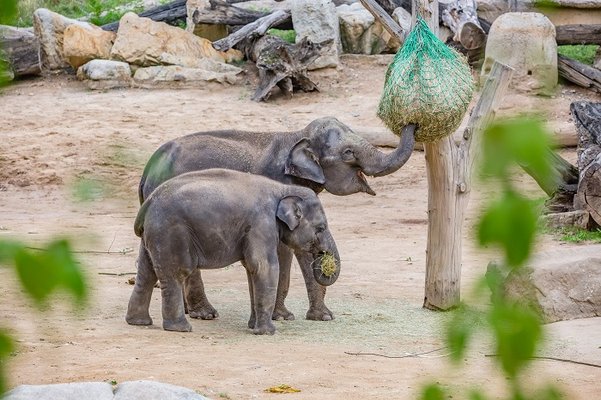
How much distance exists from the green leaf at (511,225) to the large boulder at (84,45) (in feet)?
60.9

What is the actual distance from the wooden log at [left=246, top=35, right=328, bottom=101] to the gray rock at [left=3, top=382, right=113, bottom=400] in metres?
13.8

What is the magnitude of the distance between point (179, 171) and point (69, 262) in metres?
7.28

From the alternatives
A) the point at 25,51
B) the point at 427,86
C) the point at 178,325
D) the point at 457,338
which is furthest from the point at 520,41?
the point at 457,338

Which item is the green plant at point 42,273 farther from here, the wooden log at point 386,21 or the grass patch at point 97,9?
the grass patch at point 97,9

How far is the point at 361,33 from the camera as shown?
20188 millimetres

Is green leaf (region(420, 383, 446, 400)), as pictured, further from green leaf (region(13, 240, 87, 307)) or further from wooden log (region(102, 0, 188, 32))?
wooden log (region(102, 0, 188, 32))

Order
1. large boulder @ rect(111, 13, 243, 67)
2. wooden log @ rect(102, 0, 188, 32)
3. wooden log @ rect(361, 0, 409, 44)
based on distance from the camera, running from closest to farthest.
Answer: wooden log @ rect(361, 0, 409, 44)
large boulder @ rect(111, 13, 243, 67)
wooden log @ rect(102, 0, 188, 32)

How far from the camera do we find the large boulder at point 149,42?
741 inches

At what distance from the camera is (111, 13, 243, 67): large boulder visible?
61.7ft

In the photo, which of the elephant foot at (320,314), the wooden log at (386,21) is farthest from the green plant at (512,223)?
the wooden log at (386,21)

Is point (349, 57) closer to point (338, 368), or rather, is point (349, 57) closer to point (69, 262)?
point (338, 368)

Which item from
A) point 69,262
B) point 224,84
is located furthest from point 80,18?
point 69,262

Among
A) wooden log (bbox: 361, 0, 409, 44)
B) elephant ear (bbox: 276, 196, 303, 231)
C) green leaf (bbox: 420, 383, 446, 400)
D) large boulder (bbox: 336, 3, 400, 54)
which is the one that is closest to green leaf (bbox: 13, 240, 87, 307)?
green leaf (bbox: 420, 383, 446, 400)

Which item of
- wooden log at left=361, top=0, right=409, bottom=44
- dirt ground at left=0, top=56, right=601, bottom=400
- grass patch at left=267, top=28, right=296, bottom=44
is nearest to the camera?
dirt ground at left=0, top=56, right=601, bottom=400
